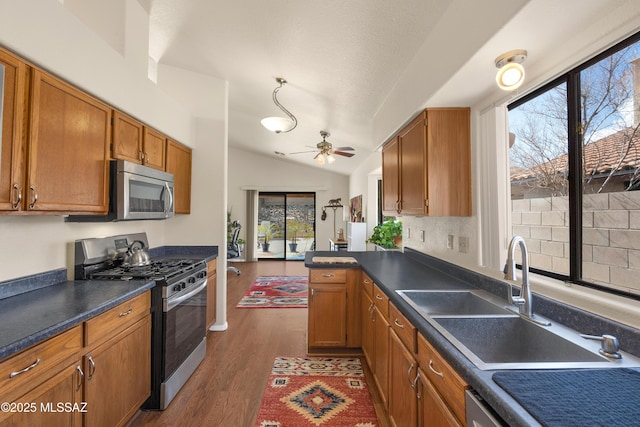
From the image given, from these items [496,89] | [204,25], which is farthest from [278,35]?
[496,89]

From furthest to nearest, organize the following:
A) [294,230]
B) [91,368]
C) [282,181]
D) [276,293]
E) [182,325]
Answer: [294,230] → [282,181] → [276,293] → [182,325] → [91,368]

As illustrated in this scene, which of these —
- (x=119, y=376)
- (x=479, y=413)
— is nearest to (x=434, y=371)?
(x=479, y=413)

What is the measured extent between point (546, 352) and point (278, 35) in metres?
2.60

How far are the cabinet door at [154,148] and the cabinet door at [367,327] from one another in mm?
2232

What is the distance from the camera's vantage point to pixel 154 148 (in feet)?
8.78

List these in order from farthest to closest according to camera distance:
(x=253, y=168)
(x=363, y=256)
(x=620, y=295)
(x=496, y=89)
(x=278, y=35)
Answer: (x=253, y=168)
(x=363, y=256)
(x=278, y=35)
(x=496, y=89)
(x=620, y=295)

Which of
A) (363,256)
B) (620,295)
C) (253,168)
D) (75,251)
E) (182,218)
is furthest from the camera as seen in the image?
(253,168)

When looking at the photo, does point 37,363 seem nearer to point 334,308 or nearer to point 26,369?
point 26,369

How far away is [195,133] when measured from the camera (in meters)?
3.50

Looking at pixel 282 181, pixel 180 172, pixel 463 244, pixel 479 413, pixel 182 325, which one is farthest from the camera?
pixel 282 181

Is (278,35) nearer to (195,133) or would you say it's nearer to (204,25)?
(204,25)

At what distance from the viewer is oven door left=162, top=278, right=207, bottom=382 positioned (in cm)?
208

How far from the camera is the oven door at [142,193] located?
2105mm

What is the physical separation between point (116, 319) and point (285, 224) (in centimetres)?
693
